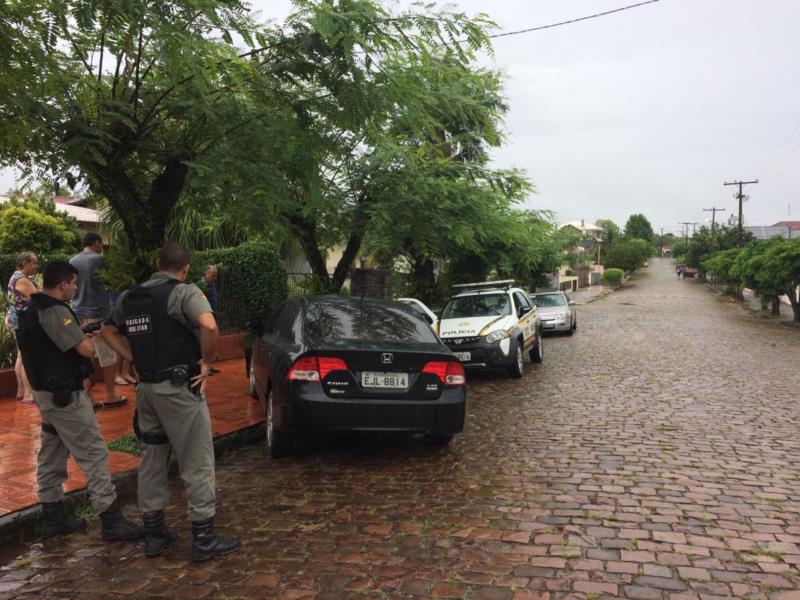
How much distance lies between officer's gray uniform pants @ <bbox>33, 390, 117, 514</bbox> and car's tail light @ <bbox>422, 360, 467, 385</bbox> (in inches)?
105

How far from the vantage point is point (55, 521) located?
13.9 ft

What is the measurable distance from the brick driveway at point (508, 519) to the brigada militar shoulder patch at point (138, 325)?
1.38 meters

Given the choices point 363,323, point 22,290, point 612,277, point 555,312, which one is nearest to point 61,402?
point 363,323

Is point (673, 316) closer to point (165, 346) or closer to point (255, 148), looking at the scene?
point (255, 148)

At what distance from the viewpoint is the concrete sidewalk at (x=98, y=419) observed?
474 centimetres

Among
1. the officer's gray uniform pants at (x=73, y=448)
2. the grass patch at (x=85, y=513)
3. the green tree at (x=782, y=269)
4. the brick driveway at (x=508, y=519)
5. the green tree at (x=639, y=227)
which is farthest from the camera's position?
the green tree at (x=639, y=227)

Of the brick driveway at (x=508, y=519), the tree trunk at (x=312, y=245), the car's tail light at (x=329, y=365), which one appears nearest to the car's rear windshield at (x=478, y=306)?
the tree trunk at (x=312, y=245)

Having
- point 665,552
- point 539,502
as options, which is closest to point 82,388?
point 539,502

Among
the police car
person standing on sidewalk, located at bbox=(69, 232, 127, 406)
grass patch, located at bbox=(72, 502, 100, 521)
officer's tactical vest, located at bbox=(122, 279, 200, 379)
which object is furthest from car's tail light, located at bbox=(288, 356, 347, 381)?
the police car

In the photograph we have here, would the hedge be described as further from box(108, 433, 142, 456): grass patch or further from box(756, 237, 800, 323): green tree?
box(756, 237, 800, 323): green tree

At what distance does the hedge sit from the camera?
12.5 metres

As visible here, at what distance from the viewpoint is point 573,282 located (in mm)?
63062

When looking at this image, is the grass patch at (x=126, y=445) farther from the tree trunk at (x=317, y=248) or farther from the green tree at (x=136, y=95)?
the tree trunk at (x=317, y=248)

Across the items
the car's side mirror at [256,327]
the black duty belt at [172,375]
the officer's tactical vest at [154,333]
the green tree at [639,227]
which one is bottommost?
the car's side mirror at [256,327]
